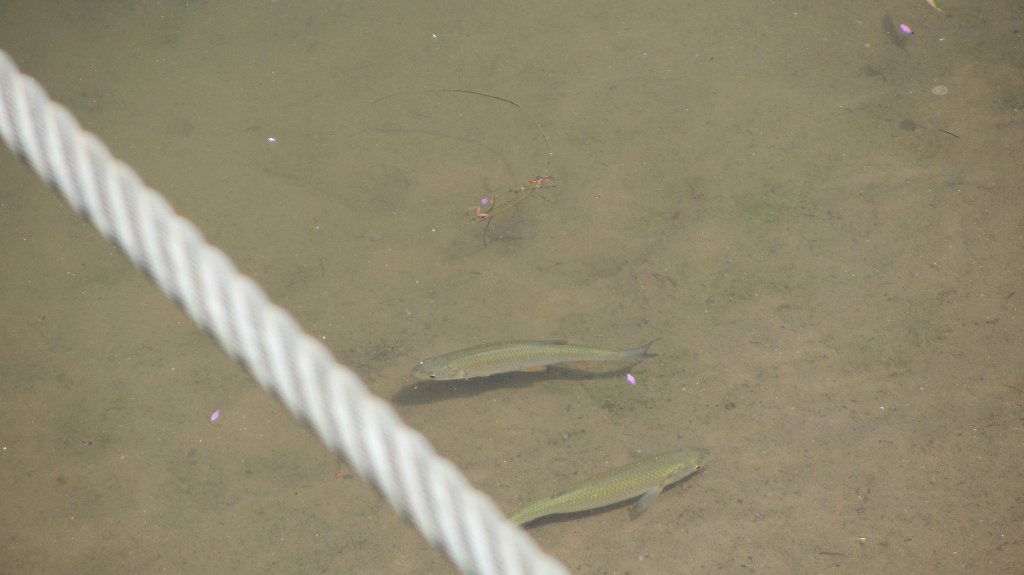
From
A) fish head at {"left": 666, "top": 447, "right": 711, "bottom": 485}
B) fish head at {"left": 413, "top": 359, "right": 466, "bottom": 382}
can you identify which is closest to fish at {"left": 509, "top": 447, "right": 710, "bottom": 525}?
fish head at {"left": 666, "top": 447, "right": 711, "bottom": 485}

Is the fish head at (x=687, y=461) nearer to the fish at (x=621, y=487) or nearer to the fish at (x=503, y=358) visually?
the fish at (x=621, y=487)

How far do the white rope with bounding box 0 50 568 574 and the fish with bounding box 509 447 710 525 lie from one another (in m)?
2.14

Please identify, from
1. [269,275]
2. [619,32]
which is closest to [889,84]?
[619,32]

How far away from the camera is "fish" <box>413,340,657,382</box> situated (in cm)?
371

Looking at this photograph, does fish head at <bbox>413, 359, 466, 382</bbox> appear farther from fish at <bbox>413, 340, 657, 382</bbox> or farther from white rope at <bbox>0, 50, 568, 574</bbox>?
white rope at <bbox>0, 50, 568, 574</bbox>

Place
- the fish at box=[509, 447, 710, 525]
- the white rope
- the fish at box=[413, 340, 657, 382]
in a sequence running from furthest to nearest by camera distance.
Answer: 1. the fish at box=[413, 340, 657, 382]
2. the fish at box=[509, 447, 710, 525]
3. the white rope

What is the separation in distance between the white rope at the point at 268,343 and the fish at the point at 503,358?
2.34 m

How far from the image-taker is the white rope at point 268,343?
4.02ft

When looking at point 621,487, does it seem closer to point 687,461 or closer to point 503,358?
point 687,461

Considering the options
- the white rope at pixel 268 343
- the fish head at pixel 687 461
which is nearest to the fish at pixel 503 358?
the fish head at pixel 687 461

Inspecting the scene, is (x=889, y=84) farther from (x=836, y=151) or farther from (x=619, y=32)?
(x=619, y=32)

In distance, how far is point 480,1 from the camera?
5.54 m

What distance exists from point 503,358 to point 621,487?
2.50 feet

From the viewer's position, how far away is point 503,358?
3.71m
